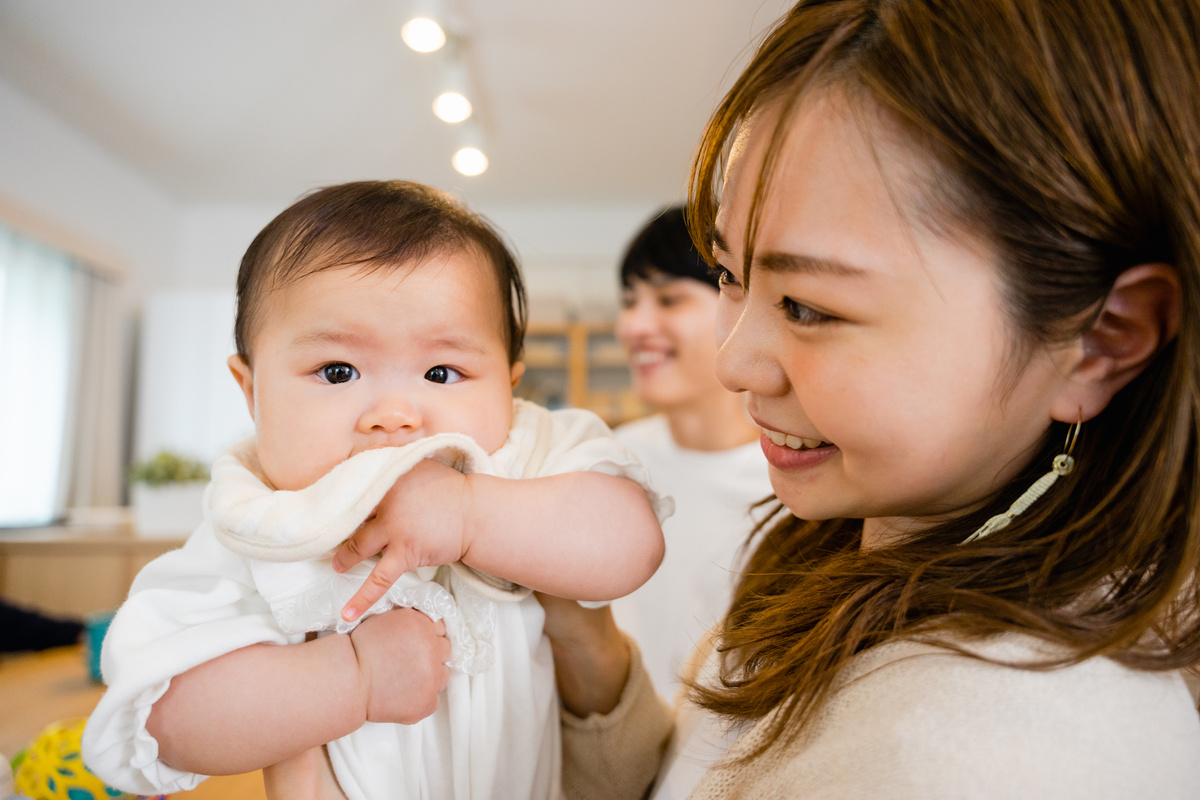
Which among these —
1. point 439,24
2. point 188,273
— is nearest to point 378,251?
point 439,24

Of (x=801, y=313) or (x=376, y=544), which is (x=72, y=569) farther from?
(x=801, y=313)

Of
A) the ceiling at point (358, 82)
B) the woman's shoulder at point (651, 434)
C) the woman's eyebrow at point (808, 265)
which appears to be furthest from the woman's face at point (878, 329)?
the ceiling at point (358, 82)

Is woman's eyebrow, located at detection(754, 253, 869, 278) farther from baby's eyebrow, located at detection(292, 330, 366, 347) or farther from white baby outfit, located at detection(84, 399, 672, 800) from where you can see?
baby's eyebrow, located at detection(292, 330, 366, 347)

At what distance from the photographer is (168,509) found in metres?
3.56

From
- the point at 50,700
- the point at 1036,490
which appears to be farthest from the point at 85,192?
the point at 1036,490

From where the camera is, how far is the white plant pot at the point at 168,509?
351 cm

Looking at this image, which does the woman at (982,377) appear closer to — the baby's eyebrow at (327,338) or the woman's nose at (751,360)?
the woman's nose at (751,360)

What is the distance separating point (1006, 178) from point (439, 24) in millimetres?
2572

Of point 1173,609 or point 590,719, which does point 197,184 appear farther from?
point 1173,609

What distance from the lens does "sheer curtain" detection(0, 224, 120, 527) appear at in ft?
13.1

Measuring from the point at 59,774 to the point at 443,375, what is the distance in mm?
712

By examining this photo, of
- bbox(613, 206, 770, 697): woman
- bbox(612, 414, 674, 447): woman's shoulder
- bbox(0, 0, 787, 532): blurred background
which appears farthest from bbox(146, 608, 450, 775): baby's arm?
bbox(0, 0, 787, 532): blurred background

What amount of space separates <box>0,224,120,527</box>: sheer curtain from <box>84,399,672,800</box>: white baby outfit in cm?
435

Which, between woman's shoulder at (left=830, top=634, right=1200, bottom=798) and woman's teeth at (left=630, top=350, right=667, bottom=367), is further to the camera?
woman's teeth at (left=630, top=350, right=667, bottom=367)
